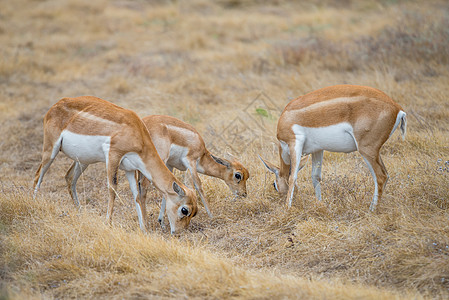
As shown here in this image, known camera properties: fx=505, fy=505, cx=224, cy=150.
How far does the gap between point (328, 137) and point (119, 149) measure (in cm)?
234

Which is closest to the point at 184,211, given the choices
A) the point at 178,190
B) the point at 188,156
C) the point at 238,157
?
the point at 178,190

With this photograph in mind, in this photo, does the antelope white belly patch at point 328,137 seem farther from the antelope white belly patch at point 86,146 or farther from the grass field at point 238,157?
the antelope white belly patch at point 86,146

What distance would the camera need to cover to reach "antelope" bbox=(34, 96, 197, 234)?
18.4 feet

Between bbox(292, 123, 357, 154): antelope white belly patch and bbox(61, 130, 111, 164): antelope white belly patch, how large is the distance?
220cm

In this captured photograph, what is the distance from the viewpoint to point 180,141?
6570 millimetres

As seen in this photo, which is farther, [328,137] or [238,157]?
[238,157]

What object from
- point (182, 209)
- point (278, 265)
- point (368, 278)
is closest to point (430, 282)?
point (368, 278)

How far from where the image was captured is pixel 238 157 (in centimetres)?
793

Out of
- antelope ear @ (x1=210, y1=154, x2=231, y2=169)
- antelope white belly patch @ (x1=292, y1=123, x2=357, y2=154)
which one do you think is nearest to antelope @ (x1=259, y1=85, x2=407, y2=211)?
antelope white belly patch @ (x1=292, y1=123, x2=357, y2=154)

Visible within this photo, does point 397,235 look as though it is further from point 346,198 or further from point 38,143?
point 38,143

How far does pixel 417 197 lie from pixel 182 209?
257cm

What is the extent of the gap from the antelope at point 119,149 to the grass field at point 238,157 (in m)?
0.43

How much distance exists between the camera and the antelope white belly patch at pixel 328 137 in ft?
Answer: 18.3

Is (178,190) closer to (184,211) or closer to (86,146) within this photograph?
(184,211)
